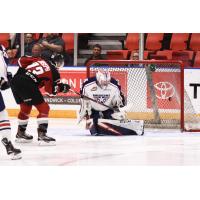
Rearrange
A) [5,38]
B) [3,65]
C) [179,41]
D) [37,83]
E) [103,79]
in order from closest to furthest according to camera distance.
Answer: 1. [3,65]
2. [37,83]
3. [103,79]
4. [179,41]
5. [5,38]

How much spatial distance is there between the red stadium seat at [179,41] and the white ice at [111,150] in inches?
99.7

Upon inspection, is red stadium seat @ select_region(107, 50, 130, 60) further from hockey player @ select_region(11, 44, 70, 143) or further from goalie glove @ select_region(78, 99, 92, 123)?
hockey player @ select_region(11, 44, 70, 143)

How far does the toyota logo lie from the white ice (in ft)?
1.37

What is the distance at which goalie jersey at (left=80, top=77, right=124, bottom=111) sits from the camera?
277 inches

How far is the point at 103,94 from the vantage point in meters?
7.05

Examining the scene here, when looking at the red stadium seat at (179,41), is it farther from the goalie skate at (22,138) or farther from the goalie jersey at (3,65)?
the goalie jersey at (3,65)

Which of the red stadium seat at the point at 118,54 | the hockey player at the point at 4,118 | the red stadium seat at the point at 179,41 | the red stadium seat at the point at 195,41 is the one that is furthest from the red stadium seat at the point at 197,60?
the hockey player at the point at 4,118

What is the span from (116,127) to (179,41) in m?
3.01

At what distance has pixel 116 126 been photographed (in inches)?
277

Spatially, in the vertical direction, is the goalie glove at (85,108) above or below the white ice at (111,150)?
above

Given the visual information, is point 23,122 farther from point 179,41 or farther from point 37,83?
point 179,41

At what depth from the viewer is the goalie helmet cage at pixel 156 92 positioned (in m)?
7.49

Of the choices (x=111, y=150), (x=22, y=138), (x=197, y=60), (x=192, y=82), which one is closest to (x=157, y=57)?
(x=197, y=60)

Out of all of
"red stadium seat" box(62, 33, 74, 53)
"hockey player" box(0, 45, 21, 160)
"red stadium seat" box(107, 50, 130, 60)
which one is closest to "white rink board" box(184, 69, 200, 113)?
"red stadium seat" box(107, 50, 130, 60)
